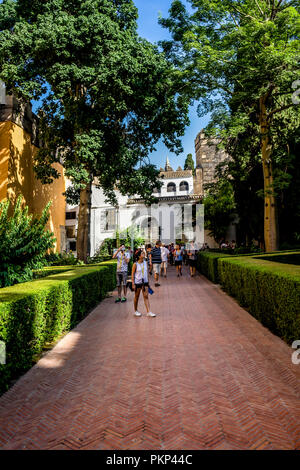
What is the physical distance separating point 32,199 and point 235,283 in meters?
13.4

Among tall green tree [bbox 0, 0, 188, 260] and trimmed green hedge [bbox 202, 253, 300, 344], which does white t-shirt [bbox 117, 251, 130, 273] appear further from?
tall green tree [bbox 0, 0, 188, 260]

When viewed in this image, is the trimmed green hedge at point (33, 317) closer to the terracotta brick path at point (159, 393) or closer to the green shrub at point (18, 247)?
the terracotta brick path at point (159, 393)

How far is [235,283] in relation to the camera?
970 cm

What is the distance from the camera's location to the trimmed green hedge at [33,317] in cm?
411

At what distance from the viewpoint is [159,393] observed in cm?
385

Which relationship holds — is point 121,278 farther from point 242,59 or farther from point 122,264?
point 242,59

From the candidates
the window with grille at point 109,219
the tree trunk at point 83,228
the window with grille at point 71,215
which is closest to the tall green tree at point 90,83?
the tree trunk at point 83,228

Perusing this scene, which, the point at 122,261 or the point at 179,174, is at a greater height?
the point at 179,174

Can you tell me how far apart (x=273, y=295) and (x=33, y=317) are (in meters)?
4.55

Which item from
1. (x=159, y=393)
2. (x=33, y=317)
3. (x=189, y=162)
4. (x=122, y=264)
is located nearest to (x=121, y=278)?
(x=122, y=264)

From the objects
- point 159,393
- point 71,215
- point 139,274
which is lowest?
point 159,393

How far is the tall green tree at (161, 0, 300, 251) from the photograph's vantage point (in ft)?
41.5
